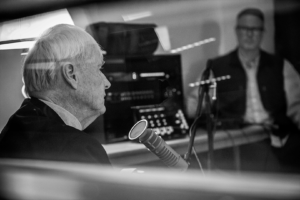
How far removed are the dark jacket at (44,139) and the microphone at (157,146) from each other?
0.13 meters

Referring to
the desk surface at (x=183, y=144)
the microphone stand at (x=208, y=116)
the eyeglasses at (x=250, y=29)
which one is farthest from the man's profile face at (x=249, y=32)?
the desk surface at (x=183, y=144)

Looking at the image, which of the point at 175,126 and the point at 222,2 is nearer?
the point at 175,126

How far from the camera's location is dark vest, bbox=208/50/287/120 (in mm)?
1654

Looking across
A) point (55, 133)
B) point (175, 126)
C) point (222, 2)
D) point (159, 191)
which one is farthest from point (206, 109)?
point (159, 191)

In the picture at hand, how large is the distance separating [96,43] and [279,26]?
98 centimetres

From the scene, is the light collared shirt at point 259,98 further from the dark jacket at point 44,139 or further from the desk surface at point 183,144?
the dark jacket at point 44,139

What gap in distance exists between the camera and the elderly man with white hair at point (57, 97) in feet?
3.36

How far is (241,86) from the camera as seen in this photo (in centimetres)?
194

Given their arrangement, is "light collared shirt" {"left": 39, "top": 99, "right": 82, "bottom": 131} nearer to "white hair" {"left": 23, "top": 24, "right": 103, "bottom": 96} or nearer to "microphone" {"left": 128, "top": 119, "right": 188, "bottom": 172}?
"white hair" {"left": 23, "top": 24, "right": 103, "bottom": 96}

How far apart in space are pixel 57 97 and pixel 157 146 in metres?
0.37

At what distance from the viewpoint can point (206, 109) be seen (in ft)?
5.66

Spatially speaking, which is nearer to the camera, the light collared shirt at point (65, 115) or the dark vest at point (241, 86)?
the light collared shirt at point (65, 115)

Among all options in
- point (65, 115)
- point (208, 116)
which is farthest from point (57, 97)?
point (208, 116)

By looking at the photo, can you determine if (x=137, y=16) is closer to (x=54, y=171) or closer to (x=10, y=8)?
(x=10, y=8)
